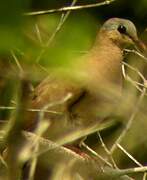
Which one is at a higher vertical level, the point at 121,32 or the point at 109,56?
the point at 121,32

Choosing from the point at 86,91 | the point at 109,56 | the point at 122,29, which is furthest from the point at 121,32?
the point at 86,91

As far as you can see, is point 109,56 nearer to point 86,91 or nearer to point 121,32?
point 121,32

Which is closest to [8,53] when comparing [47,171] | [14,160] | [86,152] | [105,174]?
[14,160]

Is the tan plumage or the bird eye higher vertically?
the bird eye

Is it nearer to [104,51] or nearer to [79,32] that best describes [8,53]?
[79,32]

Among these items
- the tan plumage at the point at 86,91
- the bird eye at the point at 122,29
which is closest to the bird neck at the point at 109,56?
the tan plumage at the point at 86,91

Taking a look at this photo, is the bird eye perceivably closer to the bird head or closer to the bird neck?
the bird head

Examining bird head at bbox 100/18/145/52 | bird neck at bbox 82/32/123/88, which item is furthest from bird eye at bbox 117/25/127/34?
bird neck at bbox 82/32/123/88

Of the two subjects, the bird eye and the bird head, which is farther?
the bird eye

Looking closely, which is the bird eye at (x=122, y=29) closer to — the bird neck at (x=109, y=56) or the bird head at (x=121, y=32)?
the bird head at (x=121, y=32)
